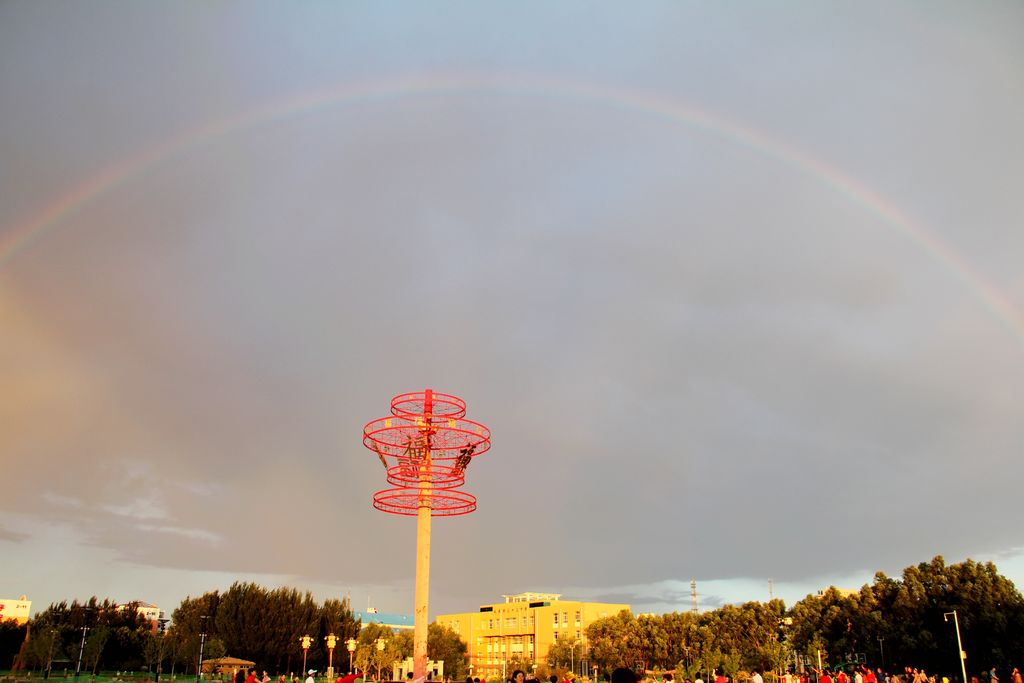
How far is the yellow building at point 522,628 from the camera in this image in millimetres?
140375

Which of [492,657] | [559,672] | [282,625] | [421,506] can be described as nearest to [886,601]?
[421,506]

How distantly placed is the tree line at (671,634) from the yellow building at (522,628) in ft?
49.3

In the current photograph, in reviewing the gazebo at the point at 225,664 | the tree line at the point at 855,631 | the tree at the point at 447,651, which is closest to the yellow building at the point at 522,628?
the tree at the point at 447,651

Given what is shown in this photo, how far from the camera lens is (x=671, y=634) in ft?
330

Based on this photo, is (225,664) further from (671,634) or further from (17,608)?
(17,608)

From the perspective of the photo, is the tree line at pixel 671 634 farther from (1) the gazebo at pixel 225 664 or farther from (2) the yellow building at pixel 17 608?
(2) the yellow building at pixel 17 608

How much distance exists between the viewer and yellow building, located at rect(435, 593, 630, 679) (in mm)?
140375

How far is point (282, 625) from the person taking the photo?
102 m

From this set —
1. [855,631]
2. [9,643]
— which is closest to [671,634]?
[855,631]

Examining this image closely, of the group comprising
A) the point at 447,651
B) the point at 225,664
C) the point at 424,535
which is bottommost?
the point at 447,651

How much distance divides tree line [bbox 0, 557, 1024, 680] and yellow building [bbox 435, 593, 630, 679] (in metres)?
15.0

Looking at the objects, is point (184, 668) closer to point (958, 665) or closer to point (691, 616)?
point (691, 616)

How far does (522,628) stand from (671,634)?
58.1 m

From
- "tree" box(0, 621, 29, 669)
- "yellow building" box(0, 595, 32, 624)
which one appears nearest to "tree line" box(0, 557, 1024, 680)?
"tree" box(0, 621, 29, 669)
